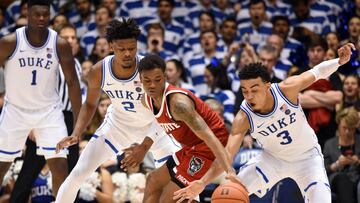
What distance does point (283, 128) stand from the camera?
281 inches

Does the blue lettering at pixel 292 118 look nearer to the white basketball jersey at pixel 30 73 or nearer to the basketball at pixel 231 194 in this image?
the basketball at pixel 231 194

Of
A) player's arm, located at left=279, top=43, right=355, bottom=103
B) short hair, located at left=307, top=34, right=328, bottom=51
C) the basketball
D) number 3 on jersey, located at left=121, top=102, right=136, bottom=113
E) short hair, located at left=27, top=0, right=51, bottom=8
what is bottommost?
the basketball

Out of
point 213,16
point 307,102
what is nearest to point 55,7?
point 213,16

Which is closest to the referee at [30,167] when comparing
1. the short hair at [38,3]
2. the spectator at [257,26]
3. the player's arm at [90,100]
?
the player's arm at [90,100]

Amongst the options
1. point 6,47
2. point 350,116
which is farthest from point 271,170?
point 6,47

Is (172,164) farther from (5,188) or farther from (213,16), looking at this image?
(213,16)

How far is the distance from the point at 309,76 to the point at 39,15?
8.28ft

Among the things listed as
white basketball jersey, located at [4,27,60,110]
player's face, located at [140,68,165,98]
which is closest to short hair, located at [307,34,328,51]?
white basketball jersey, located at [4,27,60,110]

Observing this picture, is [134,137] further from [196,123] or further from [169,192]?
[196,123]

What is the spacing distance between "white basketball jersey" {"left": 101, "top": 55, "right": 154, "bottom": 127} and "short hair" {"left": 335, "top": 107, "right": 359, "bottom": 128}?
8.09 feet

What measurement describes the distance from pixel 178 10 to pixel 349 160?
14.7 feet

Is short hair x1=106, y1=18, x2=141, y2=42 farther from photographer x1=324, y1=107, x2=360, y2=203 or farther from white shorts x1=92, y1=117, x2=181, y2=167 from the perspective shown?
photographer x1=324, y1=107, x2=360, y2=203

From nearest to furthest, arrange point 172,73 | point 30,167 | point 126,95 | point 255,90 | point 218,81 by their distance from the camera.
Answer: point 255,90
point 126,95
point 30,167
point 172,73
point 218,81

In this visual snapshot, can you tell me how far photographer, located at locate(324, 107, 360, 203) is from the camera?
8.56 metres
